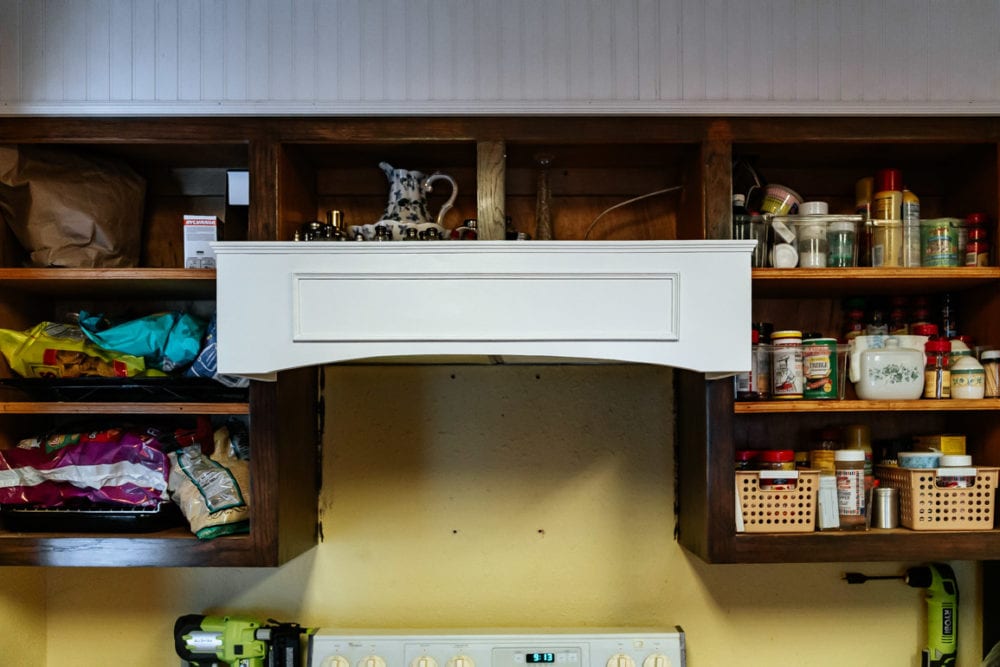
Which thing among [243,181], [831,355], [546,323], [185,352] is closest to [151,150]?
[243,181]

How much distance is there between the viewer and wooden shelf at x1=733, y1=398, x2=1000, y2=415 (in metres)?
1.65

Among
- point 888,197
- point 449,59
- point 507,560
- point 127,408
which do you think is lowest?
point 507,560

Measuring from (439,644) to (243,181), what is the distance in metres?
1.16

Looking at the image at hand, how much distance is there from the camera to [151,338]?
1695 mm

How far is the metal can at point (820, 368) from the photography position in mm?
1693

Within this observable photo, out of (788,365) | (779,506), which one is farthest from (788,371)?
(779,506)

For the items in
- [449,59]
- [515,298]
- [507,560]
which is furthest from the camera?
[507,560]

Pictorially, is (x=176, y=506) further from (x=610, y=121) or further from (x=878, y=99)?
(x=878, y=99)

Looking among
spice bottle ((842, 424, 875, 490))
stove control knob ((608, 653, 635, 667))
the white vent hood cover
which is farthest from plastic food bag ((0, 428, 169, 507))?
spice bottle ((842, 424, 875, 490))

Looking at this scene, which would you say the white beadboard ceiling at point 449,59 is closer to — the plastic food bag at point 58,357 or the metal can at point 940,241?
the metal can at point 940,241

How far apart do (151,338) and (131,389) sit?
0.39 feet

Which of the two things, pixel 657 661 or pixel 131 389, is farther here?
pixel 657 661

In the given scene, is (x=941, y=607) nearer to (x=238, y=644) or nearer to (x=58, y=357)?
(x=238, y=644)

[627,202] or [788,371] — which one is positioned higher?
[627,202]
